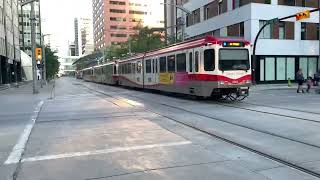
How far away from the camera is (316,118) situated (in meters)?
14.7

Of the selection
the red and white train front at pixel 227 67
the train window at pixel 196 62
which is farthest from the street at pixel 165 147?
the train window at pixel 196 62

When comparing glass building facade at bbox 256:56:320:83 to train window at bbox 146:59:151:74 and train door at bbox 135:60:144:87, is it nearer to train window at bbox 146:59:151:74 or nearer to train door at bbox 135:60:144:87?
train door at bbox 135:60:144:87

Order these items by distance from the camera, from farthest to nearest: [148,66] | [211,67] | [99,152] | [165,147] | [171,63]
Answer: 1. [148,66]
2. [171,63]
3. [211,67]
4. [165,147]
5. [99,152]

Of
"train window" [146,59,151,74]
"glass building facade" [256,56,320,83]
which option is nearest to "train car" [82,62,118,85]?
"glass building facade" [256,56,320,83]

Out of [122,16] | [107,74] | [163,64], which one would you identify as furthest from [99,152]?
[122,16]

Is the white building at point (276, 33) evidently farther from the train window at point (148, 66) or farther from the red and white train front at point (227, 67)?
the red and white train front at point (227, 67)

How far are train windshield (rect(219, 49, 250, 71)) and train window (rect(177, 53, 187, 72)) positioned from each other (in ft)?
10.5

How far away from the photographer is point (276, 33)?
4806cm

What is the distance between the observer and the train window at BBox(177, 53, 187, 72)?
24797 mm

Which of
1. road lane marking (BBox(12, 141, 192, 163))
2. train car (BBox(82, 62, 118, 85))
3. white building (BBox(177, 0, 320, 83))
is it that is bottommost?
road lane marking (BBox(12, 141, 192, 163))

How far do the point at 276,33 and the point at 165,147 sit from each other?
4046cm

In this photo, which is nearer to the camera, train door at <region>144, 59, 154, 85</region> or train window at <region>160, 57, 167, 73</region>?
train window at <region>160, 57, 167, 73</region>

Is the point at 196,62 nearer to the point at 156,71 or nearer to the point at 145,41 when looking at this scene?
the point at 156,71

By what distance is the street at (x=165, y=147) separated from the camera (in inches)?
303
